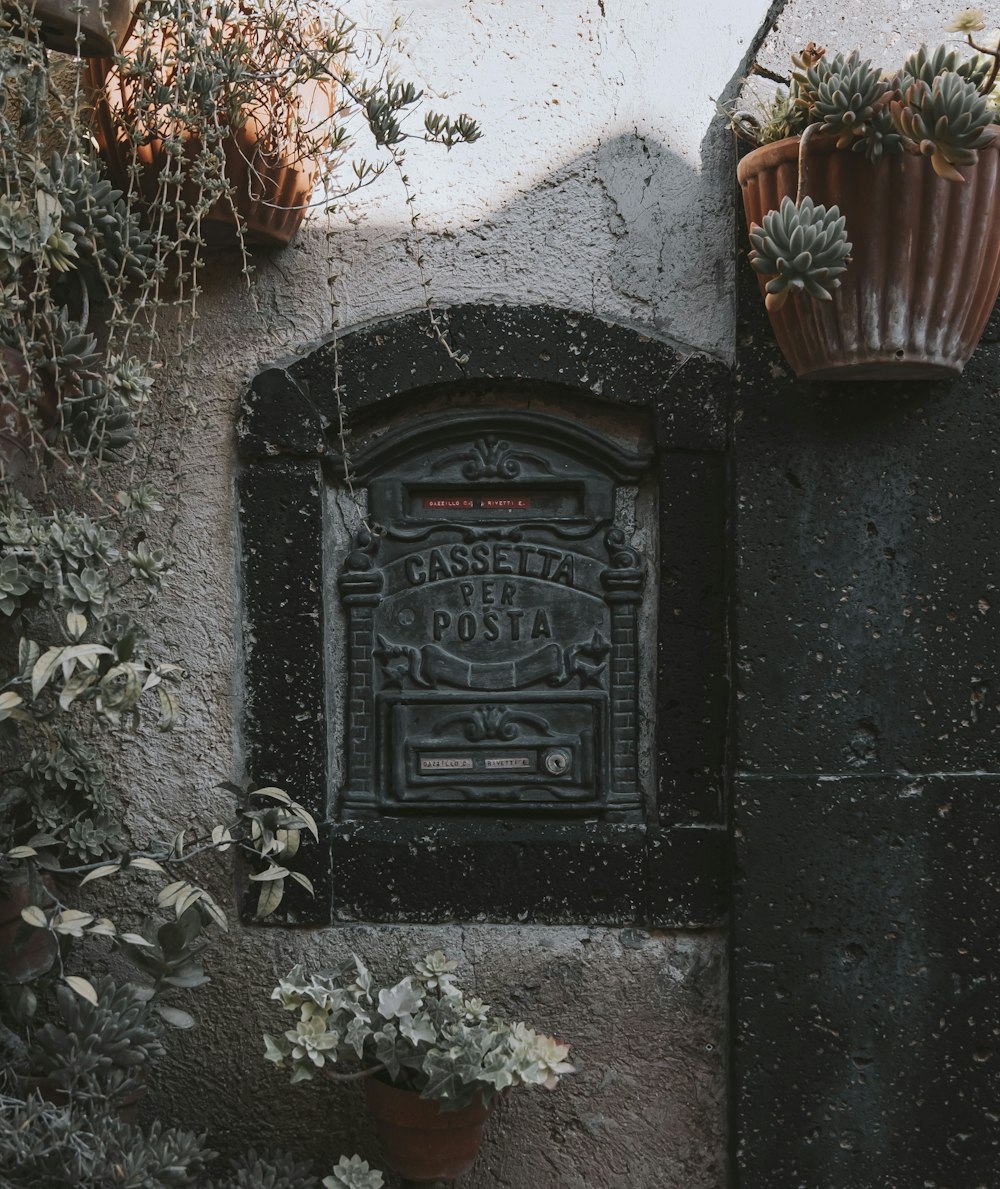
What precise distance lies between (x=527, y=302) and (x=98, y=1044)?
5.82 ft

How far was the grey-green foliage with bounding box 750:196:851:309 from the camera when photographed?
1990mm

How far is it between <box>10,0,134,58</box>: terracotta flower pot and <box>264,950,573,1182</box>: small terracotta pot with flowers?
75.1 inches

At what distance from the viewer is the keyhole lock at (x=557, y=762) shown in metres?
2.53

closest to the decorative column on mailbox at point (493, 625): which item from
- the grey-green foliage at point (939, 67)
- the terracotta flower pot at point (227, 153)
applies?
the terracotta flower pot at point (227, 153)

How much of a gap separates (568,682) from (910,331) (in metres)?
1.05

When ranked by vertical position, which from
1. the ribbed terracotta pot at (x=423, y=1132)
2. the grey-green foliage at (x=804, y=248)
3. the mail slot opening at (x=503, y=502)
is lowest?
the ribbed terracotta pot at (x=423, y=1132)

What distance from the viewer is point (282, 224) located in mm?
2424

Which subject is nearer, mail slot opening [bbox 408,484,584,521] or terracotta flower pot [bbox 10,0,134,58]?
terracotta flower pot [bbox 10,0,134,58]

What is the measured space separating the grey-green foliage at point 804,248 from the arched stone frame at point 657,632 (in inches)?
17.4

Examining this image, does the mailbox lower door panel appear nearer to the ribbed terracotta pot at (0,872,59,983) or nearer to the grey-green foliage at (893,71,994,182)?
the ribbed terracotta pot at (0,872,59,983)

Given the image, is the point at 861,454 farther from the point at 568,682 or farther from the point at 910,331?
the point at 568,682

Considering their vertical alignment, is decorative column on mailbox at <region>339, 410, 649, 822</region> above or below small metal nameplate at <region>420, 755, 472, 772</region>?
above

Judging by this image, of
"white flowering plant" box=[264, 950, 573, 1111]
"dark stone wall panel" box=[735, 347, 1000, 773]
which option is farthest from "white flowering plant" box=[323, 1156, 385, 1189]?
"dark stone wall panel" box=[735, 347, 1000, 773]

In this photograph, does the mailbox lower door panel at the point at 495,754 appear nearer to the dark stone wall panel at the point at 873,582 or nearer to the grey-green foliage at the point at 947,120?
the dark stone wall panel at the point at 873,582
